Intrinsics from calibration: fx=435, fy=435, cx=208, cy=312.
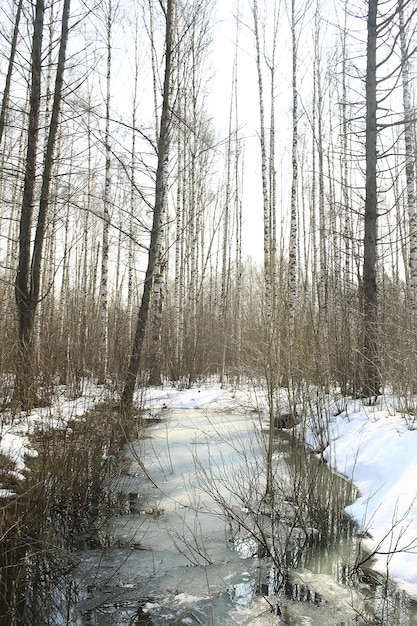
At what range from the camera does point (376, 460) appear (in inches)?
→ 175

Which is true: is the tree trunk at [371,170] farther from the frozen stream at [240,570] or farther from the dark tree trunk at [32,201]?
the dark tree trunk at [32,201]

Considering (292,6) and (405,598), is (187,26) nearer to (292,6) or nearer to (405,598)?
(405,598)

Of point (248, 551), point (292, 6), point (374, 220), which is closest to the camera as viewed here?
point (248, 551)

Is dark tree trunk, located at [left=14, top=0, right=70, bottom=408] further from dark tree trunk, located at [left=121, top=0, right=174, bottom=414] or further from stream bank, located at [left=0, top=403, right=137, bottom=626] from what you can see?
stream bank, located at [left=0, top=403, right=137, bottom=626]

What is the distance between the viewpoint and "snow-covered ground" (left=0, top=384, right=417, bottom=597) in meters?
2.95

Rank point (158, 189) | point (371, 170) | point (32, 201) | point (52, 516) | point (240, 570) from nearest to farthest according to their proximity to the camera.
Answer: point (240, 570) < point (52, 516) < point (158, 189) < point (32, 201) < point (371, 170)

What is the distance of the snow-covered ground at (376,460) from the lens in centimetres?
295

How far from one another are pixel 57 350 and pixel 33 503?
13.7ft

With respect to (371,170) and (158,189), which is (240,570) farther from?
(371,170)

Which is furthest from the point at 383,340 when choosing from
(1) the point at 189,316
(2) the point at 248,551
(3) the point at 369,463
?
(1) the point at 189,316

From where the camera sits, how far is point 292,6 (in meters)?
12.3

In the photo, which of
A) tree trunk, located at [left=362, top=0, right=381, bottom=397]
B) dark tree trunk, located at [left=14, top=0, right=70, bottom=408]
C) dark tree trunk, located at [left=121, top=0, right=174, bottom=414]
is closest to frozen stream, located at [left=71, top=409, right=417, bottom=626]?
dark tree trunk, located at [left=121, top=0, right=174, bottom=414]

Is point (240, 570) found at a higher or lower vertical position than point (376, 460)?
lower

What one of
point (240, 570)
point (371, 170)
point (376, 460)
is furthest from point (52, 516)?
point (371, 170)
